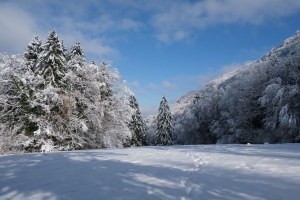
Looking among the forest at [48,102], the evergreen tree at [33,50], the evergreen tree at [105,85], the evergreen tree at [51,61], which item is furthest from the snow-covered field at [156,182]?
the evergreen tree at [105,85]

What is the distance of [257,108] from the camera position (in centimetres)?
2753

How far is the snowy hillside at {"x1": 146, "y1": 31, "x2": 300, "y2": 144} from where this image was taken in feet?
71.4

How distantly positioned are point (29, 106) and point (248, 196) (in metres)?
16.2

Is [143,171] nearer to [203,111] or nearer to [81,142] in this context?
[81,142]

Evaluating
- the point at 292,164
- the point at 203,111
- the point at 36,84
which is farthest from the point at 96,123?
the point at 203,111

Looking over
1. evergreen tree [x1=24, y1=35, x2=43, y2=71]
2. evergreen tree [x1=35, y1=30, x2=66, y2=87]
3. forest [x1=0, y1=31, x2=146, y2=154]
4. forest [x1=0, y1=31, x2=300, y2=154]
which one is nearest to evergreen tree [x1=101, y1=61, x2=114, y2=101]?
forest [x1=0, y1=31, x2=300, y2=154]

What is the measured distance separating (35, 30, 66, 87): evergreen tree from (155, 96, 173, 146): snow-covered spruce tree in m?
24.6

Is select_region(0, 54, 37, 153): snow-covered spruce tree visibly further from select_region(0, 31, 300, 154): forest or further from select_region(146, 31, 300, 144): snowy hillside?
select_region(146, 31, 300, 144): snowy hillside

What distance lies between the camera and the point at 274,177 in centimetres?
446

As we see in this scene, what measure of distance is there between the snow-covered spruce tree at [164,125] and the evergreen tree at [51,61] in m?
24.6

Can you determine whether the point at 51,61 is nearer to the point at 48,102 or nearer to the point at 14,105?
the point at 48,102

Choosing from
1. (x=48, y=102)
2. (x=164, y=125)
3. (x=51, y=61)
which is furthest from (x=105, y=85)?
(x=164, y=125)

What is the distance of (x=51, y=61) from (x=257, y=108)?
2515cm

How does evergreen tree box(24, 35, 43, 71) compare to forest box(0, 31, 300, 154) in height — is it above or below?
above
